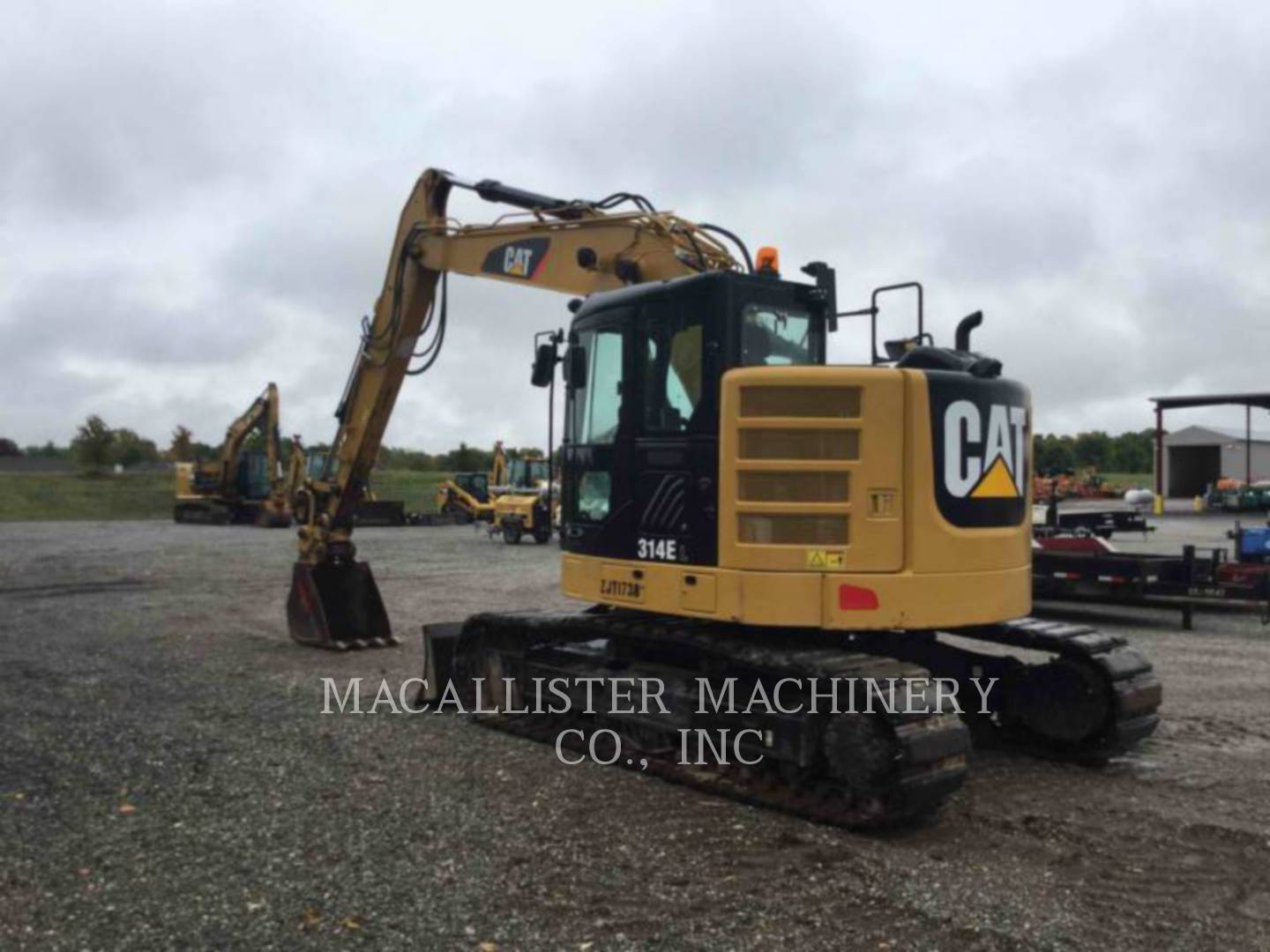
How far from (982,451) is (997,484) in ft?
0.75

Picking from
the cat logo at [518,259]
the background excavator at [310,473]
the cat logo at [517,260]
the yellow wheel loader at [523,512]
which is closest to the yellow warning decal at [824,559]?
the cat logo at [518,259]

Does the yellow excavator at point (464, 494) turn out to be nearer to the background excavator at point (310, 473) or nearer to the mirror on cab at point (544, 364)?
the background excavator at point (310, 473)

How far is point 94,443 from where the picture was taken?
5978 centimetres

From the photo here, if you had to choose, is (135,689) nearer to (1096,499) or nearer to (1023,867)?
(1023,867)

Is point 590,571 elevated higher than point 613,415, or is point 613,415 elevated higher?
point 613,415

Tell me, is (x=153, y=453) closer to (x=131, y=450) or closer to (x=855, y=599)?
(x=131, y=450)

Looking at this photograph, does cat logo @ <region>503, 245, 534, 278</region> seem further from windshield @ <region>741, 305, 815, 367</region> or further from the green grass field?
the green grass field

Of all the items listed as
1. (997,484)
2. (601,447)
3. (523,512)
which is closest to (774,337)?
(601,447)

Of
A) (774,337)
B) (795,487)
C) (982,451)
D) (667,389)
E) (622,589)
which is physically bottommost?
(622,589)

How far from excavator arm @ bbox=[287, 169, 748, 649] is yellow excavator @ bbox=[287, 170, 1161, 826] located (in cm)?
7

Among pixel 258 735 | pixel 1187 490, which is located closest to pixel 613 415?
pixel 258 735

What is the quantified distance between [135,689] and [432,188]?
536cm

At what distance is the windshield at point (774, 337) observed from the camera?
653cm

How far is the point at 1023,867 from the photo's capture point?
5.29 m
